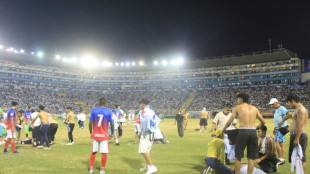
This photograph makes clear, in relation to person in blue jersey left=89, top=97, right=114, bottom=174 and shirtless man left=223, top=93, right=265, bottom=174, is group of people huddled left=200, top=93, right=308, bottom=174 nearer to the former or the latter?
shirtless man left=223, top=93, right=265, bottom=174

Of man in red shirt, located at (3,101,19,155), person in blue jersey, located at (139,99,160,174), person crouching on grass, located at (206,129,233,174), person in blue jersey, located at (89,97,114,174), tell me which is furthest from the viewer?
man in red shirt, located at (3,101,19,155)

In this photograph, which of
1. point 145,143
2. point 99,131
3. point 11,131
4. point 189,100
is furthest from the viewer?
point 189,100

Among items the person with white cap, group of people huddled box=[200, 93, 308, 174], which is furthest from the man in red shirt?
the person with white cap

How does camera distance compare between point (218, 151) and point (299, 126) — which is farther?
point (218, 151)

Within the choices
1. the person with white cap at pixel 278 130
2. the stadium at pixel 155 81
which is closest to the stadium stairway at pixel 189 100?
the stadium at pixel 155 81

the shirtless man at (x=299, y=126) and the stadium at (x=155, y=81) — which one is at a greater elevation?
the stadium at (x=155, y=81)

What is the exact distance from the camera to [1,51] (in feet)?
252

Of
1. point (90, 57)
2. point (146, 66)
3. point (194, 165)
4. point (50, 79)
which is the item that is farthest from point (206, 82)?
point (194, 165)

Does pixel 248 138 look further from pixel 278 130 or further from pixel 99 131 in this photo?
pixel 99 131

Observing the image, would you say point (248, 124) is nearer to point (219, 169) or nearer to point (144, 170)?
point (219, 169)

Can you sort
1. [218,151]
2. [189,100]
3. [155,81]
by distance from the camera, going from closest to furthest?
1. [218,151]
2. [189,100]
3. [155,81]

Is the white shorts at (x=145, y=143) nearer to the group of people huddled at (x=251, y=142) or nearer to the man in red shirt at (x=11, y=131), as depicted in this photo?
the group of people huddled at (x=251, y=142)

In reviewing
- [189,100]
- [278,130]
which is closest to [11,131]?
[278,130]

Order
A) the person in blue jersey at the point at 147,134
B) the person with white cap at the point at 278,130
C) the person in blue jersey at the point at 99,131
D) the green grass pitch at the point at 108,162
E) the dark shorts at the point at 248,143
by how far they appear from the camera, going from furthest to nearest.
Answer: the person with white cap at the point at 278,130 → the green grass pitch at the point at 108,162 → the person in blue jersey at the point at 99,131 → the person in blue jersey at the point at 147,134 → the dark shorts at the point at 248,143
